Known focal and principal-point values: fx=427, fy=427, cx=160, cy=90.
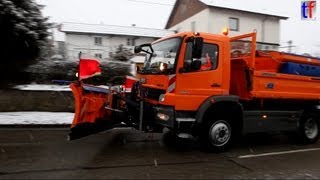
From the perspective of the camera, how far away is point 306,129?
455 inches

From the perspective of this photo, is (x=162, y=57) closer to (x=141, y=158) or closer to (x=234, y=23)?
(x=141, y=158)

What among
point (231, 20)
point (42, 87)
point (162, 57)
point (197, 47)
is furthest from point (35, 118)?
point (231, 20)

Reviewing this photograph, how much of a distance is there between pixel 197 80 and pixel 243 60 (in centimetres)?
152

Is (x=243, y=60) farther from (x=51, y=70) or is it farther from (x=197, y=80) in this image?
(x=51, y=70)

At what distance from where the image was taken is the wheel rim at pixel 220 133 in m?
9.46

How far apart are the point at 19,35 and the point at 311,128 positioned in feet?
34.1

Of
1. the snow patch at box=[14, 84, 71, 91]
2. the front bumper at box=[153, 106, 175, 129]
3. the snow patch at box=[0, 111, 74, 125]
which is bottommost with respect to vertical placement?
the snow patch at box=[0, 111, 74, 125]

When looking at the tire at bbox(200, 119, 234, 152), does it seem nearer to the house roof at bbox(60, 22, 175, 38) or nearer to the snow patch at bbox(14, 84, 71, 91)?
the snow patch at bbox(14, 84, 71, 91)

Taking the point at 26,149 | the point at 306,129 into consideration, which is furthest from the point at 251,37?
the point at 26,149

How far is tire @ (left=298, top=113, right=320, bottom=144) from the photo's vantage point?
11398mm

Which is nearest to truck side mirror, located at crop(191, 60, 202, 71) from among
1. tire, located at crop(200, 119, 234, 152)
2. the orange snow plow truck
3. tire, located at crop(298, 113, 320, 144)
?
the orange snow plow truck

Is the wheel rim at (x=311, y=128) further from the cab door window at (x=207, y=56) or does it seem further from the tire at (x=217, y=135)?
the cab door window at (x=207, y=56)

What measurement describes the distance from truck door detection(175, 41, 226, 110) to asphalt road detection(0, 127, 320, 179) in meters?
1.25

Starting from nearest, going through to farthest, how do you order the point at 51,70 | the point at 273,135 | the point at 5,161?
the point at 5,161 < the point at 273,135 < the point at 51,70
